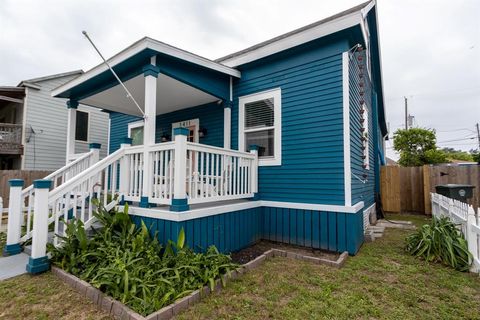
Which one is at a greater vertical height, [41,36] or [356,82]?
[41,36]

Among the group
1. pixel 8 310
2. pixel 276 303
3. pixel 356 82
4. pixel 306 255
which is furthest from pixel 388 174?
pixel 8 310

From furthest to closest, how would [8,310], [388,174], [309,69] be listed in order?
[388,174]
[309,69]
[8,310]

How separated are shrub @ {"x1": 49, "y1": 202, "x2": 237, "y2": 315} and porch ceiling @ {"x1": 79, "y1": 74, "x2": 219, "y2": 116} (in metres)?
2.58

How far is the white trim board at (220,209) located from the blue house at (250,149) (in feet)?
0.06

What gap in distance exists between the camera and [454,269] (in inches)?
139

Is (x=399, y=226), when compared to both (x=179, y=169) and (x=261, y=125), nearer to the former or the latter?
(x=261, y=125)

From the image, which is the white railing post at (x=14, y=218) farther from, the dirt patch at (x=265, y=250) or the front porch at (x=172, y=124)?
the dirt patch at (x=265, y=250)

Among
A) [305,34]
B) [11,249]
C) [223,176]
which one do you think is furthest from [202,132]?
[11,249]

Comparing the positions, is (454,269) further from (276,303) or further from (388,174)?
(388,174)

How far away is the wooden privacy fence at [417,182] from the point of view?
7621 mm

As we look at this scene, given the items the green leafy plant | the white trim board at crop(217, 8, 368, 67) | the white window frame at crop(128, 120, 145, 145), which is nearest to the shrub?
the green leafy plant

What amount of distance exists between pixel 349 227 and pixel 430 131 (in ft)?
54.8

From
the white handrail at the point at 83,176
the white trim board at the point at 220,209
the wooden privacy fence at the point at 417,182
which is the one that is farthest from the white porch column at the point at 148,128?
the wooden privacy fence at the point at 417,182

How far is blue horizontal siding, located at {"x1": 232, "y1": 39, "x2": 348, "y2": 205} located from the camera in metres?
4.43
